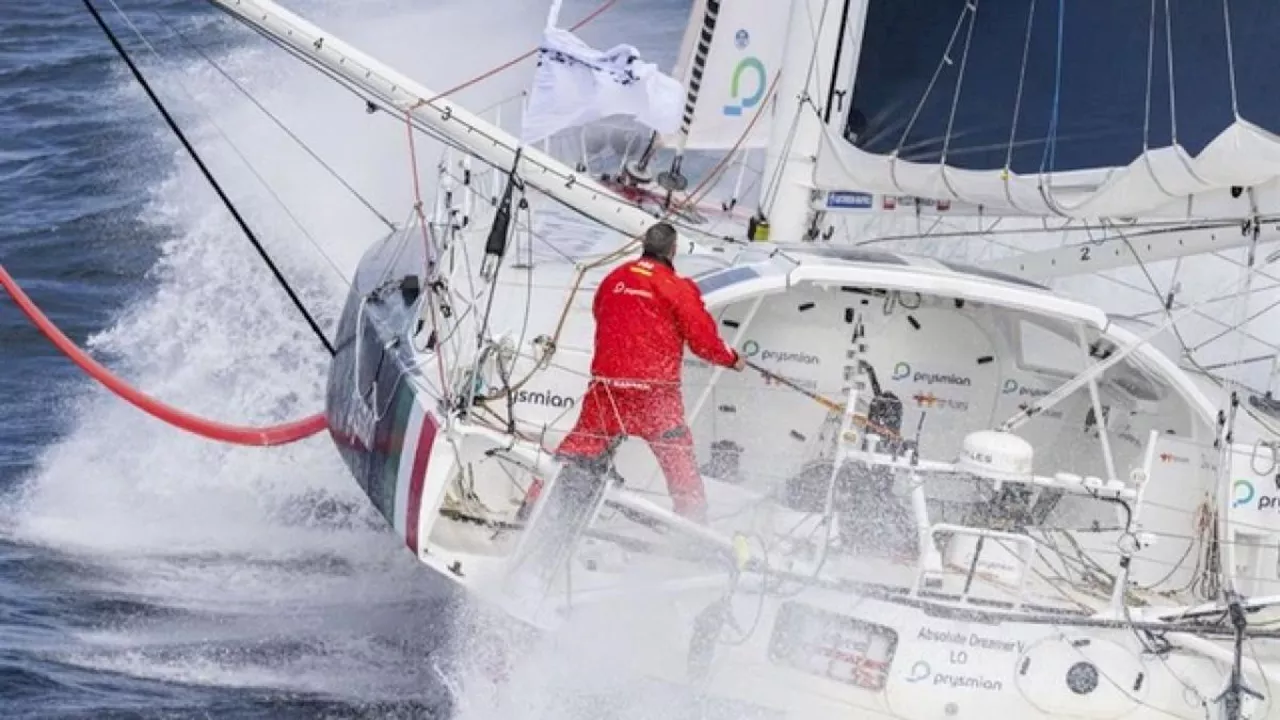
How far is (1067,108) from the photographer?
10750mm

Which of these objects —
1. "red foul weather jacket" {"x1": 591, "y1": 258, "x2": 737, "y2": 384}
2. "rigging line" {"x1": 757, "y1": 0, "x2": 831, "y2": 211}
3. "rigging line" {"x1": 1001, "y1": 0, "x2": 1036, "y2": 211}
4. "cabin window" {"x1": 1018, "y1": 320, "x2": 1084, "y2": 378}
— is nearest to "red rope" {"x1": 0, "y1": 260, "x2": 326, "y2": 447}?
"rigging line" {"x1": 757, "y1": 0, "x2": 831, "y2": 211}

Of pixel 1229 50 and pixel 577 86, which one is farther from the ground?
pixel 1229 50

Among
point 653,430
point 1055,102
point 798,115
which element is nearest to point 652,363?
point 653,430

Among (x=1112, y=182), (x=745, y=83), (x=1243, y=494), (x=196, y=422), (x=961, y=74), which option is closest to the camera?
(x=1243, y=494)

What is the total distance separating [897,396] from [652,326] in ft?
7.00

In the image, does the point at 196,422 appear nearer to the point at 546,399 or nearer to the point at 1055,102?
the point at 546,399

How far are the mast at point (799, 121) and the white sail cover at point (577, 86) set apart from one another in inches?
64.7

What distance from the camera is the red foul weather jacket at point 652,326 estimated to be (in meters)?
9.02

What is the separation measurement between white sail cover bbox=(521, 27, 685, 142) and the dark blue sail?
170 cm

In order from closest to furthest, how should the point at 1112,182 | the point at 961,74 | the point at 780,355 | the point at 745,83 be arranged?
1. the point at 1112,182
2. the point at 780,355
3. the point at 961,74
4. the point at 745,83

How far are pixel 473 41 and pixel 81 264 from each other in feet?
15.2

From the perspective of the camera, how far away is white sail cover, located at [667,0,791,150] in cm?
1349

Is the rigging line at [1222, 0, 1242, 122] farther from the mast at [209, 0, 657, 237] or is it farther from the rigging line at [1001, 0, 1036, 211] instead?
the mast at [209, 0, 657, 237]

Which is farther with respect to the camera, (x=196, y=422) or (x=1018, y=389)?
(x=196, y=422)
